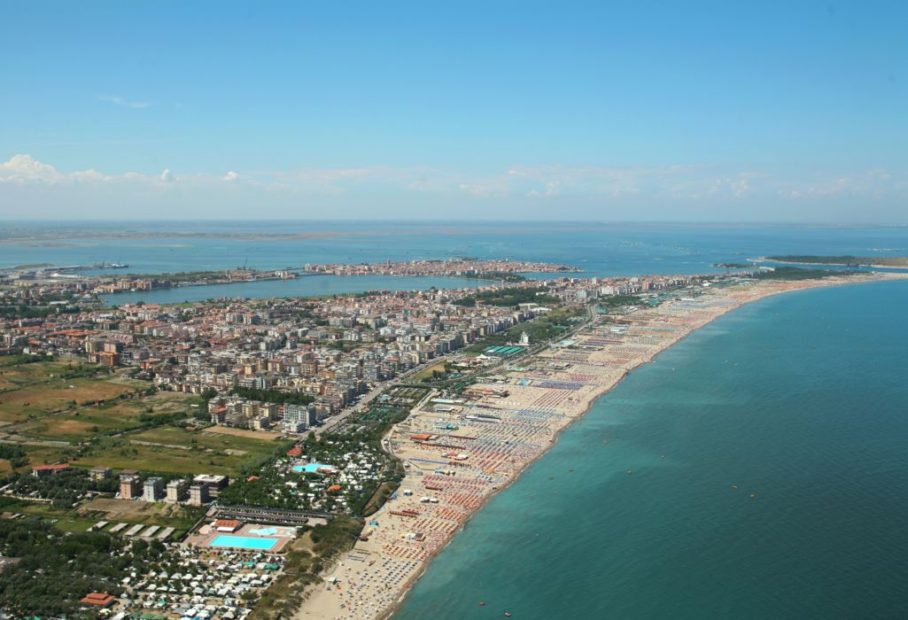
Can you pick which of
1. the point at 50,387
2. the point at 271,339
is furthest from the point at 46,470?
the point at 271,339

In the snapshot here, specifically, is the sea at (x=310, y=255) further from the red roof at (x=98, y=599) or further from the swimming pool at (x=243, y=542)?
the red roof at (x=98, y=599)

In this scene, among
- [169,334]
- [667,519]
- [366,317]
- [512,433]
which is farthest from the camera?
[366,317]

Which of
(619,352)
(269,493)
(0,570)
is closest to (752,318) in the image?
(619,352)

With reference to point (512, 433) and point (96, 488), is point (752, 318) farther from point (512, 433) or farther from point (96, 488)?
point (96, 488)

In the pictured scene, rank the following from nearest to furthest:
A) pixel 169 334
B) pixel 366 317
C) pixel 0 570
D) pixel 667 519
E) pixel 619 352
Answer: pixel 0 570 < pixel 667 519 < pixel 619 352 < pixel 169 334 < pixel 366 317

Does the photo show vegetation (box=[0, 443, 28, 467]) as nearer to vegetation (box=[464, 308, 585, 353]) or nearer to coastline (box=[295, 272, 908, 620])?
coastline (box=[295, 272, 908, 620])

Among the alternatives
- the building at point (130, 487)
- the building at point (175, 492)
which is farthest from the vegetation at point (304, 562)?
the building at point (130, 487)
